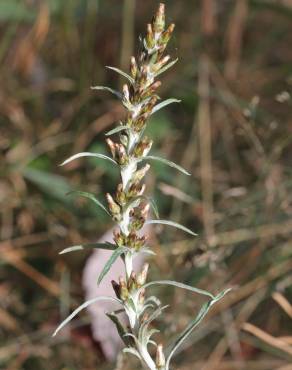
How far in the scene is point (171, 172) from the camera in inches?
71.5

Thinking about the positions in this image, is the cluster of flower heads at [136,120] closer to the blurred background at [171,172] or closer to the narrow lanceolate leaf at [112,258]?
the narrow lanceolate leaf at [112,258]

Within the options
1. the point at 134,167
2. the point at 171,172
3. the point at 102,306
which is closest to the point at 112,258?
the point at 134,167

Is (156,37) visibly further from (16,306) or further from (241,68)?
(241,68)

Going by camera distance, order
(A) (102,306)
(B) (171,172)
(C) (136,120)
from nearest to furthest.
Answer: (C) (136,120)
(A) (102,306)
(B) (171,172)

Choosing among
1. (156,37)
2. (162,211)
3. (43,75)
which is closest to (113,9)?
(43,75)

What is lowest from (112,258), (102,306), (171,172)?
(112,258)

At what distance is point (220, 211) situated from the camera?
1658mm

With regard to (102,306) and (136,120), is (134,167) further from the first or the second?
(102,306)

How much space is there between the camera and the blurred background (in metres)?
1.50

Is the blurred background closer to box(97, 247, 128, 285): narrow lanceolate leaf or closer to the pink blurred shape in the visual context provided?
the pink blurred shape

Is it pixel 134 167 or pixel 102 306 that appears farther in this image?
pixel 102 306

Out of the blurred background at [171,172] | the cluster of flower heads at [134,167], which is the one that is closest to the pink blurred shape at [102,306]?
the blurred background at [171,172]

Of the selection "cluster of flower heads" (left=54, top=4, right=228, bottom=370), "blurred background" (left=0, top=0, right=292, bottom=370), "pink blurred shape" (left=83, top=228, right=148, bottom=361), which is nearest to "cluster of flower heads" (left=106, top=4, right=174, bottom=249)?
"cluster of flower heads" (left=54, top=4, right=228, bottom=370)

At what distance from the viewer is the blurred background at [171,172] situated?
1495mm
